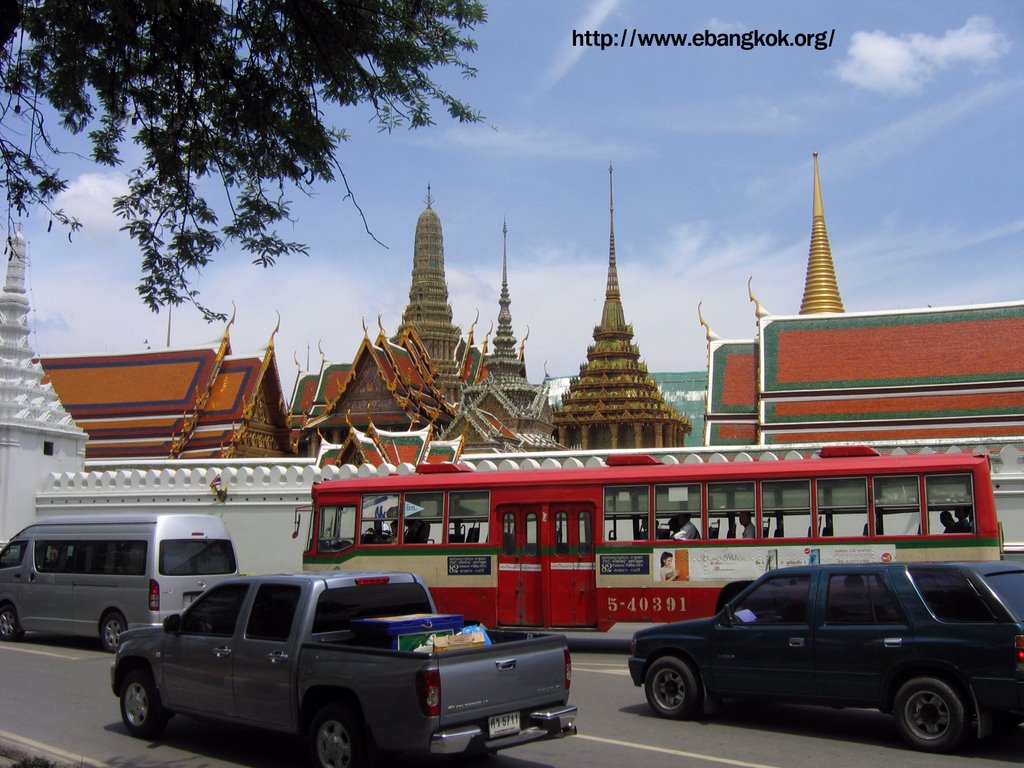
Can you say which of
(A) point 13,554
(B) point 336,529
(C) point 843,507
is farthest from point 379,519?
(C) point 843,507

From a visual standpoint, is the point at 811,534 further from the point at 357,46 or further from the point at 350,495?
the point at 357,46

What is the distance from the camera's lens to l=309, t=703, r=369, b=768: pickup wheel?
705 cm

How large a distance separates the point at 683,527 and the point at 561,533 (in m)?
1.76

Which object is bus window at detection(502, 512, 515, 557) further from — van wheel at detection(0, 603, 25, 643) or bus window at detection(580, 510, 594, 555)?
van wheel at detection(0, 603, 25, 643)

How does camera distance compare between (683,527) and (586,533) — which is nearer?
(683,527)

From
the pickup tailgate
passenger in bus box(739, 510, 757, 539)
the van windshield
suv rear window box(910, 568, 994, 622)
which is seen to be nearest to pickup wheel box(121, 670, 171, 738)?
the pickup tailgate

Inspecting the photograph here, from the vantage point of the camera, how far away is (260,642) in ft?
25.8

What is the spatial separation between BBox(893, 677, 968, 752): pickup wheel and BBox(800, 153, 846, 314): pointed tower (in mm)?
36382

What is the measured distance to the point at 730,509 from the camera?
14.3 meters

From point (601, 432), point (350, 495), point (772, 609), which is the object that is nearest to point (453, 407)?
point (601, 432)

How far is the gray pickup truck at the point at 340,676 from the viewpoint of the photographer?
6824 mm

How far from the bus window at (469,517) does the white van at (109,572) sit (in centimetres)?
326

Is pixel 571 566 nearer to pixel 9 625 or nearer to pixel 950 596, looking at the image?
pixel 950 596

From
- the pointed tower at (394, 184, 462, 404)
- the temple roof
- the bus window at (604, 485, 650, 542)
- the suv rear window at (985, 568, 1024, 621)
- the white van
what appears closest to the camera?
the suv rear window at (985, 568, 1024, 621)
